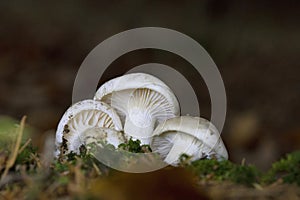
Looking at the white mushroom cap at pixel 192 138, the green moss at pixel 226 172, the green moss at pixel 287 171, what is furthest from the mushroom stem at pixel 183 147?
the green moss at pixel 287 171

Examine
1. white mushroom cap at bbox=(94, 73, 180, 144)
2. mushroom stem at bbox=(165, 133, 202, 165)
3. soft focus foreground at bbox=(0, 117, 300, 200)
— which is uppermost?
white mushroom cap at bbox=(94, 73, 180, 144)

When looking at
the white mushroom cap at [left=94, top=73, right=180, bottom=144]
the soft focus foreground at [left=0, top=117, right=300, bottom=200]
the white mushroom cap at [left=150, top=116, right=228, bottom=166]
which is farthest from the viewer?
the white mushroom cap at [left=94, top=73, right=180, bottom=144]

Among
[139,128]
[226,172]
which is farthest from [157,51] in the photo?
[226,172]

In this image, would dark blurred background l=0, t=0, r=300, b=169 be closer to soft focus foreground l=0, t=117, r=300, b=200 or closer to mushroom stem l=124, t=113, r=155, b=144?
mushroom stem l=124, t=113, r=155, b=144

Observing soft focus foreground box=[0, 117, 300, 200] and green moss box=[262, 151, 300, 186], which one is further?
green moss box=[262, 151, 300, 186]

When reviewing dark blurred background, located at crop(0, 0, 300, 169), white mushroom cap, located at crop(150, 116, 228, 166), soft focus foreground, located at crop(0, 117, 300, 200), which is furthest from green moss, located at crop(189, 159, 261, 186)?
dark blurred background, located at crop(0, 0, 300, 169)

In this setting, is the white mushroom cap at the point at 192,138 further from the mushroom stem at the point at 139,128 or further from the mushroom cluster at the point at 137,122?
the mushroom stem at the point at 139,128
